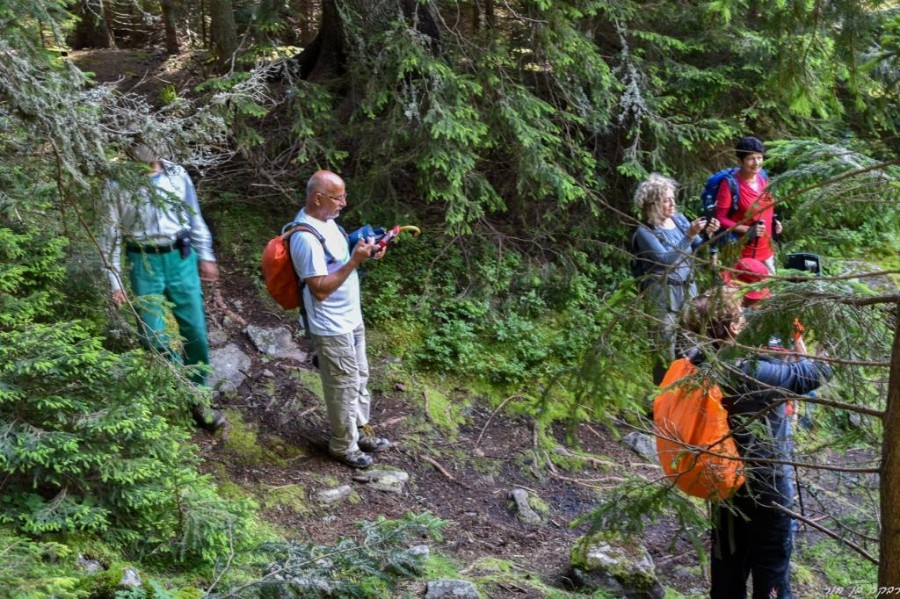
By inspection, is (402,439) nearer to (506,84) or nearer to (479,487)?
(479,487)

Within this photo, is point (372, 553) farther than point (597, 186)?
No

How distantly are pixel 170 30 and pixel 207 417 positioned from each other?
26.0 feet

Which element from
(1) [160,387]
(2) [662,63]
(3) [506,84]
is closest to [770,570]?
(1) [160,387]

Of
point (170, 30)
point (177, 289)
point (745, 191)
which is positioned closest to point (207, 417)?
point (177, 289)

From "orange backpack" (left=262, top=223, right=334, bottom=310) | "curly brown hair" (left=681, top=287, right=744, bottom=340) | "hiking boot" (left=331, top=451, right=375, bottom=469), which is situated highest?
"orange backpack" (left=262, top=223, right=334, bottom=310)

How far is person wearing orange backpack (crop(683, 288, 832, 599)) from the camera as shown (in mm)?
Result: 3654

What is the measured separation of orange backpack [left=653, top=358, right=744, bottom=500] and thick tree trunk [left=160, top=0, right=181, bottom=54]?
10175mm

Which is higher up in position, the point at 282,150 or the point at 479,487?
the point at 282,150

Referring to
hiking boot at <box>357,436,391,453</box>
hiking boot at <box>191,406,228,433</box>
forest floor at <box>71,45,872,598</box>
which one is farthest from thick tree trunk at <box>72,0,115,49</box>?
hiking boot at <box>357,436,391,453</box>

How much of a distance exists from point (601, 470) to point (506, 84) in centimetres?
382

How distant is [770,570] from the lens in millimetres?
4051

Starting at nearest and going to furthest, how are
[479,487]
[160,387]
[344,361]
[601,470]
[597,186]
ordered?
[160,387], [344,361], [479,487], [601,470], [597,186]

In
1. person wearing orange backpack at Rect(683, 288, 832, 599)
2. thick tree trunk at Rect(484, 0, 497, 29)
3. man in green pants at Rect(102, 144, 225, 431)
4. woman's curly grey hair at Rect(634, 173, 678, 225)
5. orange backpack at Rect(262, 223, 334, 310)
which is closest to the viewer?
person wearing orange backpack at Rect(683, 288, 832, 599)

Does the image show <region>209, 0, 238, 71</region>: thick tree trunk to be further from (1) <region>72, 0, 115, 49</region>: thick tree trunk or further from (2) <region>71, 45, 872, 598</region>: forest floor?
(1) <region>72, 0, 115, 49</region>: thick tree trunk
